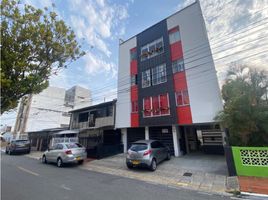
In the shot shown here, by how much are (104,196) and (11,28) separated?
6.38 metres

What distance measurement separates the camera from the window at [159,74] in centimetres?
1520

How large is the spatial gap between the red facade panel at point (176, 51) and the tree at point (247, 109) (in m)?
6.28

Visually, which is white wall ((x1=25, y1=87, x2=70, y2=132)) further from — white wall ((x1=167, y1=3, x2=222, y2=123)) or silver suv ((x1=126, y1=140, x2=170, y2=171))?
white wall ((x1=167, y1=3, x2=222, y2=123))

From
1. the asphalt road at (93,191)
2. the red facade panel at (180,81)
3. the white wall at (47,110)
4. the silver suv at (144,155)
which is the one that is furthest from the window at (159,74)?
the white wall at (47,110)

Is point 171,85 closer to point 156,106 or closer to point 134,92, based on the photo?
point 156,106

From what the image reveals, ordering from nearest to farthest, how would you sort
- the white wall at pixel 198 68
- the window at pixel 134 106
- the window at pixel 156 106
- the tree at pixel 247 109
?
the tree at pixel 247 109 → the white wall at pixel 198 68 → the window at pixel 156 106 → the window at pixel 134 106

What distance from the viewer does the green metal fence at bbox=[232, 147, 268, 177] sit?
7371 mm

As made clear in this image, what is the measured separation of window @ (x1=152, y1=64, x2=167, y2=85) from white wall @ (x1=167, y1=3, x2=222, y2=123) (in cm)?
227

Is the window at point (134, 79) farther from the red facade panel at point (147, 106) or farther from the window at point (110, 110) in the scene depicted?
the window at point (110, 110)

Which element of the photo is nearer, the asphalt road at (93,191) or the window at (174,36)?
the asphalt road at (93,191)

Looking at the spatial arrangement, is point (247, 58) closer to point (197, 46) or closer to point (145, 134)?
point (197, 46)

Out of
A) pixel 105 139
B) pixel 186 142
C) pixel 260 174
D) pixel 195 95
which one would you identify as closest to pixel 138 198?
pixel 260 174

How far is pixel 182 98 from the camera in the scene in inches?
539

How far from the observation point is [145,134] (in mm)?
15766
